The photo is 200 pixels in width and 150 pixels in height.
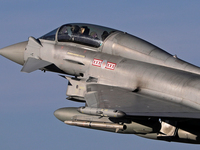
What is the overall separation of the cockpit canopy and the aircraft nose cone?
1111mm

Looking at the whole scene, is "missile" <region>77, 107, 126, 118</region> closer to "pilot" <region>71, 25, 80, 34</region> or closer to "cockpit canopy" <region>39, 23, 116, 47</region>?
"cockpit canopy" <region>39, 23, 116, 47</region>

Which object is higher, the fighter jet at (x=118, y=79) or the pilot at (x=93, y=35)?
the pilot at (x=93, y=35)

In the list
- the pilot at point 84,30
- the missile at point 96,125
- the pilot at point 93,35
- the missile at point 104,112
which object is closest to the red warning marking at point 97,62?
the pilot at point 93,35

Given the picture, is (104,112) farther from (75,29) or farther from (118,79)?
(75,29)

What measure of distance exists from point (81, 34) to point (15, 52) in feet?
11.1

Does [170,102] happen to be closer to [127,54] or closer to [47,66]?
[127,54]

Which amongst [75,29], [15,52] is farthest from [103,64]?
[15,52]

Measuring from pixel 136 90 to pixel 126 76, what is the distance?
74 cm

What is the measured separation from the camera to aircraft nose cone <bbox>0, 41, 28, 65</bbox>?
2155cm

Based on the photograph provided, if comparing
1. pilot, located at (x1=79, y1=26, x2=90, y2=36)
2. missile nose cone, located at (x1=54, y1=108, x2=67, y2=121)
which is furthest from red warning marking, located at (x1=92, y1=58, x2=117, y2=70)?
missile nose cone, located at (x1=54, y1=108, x2=67, y2=121)

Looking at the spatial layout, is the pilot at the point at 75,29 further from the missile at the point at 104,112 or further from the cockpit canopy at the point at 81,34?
the missile at the point at 104,112

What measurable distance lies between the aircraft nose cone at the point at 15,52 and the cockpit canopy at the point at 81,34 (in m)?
1.11

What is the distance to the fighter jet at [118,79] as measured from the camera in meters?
16.7

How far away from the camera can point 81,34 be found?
2073 centimetres
